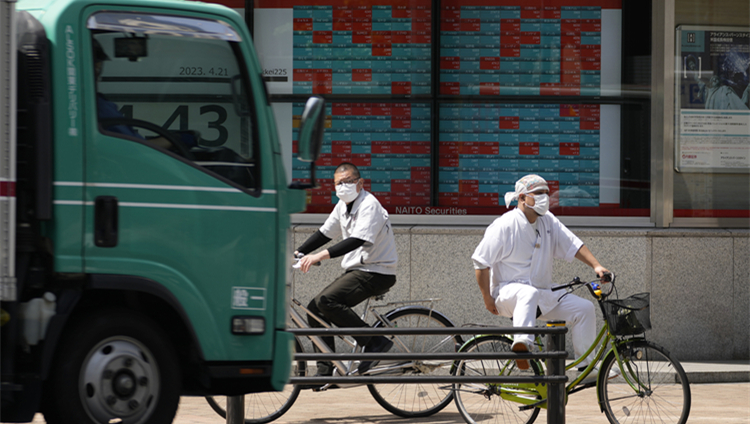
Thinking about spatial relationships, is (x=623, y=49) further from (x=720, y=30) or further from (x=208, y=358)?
(x=208, y=358)

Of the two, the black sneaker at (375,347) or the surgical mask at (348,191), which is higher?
the surgical mask at (348,191)

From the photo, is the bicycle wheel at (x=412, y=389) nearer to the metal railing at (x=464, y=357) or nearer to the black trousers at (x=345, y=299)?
the black trousers at (x=345, y=299)

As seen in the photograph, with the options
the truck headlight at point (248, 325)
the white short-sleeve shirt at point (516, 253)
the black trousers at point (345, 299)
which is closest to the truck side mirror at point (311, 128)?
the truck headlight at point (248, 325)

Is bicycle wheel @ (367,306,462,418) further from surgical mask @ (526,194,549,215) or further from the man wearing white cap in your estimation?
surgical mask @ (526,194,549,215)

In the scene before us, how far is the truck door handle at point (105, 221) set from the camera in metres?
4.49

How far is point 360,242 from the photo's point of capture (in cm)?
737

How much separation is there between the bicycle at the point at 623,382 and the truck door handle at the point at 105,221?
303cm

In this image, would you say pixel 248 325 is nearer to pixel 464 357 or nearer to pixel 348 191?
pixel 464 357

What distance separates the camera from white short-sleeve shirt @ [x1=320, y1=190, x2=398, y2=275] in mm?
7406

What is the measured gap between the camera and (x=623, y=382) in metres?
6.32

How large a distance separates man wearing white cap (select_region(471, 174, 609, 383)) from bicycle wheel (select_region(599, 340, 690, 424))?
0.35 m

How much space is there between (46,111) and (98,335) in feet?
3.66

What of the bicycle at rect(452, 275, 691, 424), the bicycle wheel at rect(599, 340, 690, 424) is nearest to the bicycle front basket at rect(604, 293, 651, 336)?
the bicycle at rect(452, 275, 691, 424)

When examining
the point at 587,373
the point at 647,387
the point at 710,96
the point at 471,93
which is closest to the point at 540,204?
the point at 587,373
